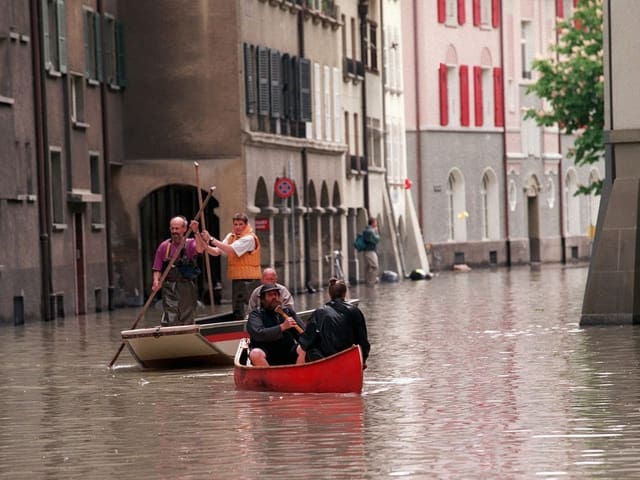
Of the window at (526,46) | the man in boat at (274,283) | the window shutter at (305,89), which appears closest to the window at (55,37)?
the window shutter at (305,89)

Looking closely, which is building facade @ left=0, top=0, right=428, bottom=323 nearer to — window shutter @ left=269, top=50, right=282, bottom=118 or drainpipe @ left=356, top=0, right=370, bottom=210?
window shutter @ left=269, top=50, right=282, bottom=118

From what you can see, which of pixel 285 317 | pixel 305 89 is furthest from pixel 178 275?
pixel 305 89

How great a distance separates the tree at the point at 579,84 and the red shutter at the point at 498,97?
1576 centimetres

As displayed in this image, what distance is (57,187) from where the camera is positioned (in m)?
50.5

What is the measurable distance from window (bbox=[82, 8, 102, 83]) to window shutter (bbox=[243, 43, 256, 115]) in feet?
16.5

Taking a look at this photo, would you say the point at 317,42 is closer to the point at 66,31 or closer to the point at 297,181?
the point at 297,181

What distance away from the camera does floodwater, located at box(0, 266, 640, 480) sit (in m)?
16.3

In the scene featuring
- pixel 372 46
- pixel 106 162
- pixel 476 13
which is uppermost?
pixel 476 13

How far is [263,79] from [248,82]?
216 centimetres

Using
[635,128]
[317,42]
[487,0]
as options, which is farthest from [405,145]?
→ [635,128]

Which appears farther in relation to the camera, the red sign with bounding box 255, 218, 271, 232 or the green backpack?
the green backpack

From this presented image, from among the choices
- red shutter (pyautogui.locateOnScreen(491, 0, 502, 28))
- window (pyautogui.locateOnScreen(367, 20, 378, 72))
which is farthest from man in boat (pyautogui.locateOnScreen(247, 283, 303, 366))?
red shutter (pyautogui.locateOnScreen(491, 0, 502, 28))

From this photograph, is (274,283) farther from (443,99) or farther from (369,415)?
(443,99)

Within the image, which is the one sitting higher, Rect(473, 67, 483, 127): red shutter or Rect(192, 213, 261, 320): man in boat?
Rect(473, 67, 483, 127): red shutter
